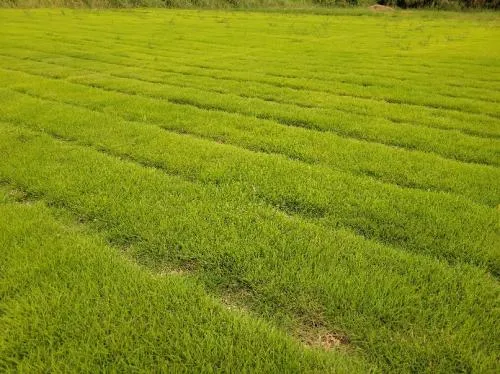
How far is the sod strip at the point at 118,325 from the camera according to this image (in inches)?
114

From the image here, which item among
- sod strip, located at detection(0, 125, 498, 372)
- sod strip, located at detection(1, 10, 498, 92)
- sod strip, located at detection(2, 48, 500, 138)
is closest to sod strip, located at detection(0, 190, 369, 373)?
sod strip, located at detection(0, 125, 498, 372)

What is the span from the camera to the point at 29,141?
23.4 ft

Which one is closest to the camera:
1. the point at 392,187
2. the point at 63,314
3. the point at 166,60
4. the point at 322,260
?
the point at 63,314

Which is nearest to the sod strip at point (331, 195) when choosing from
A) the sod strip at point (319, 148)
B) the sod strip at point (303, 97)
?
the sod strip at point (319, 148)

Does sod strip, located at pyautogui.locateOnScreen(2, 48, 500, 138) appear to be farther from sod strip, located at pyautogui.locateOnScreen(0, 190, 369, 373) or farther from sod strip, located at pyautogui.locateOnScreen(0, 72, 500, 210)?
sod strip, located at pyautogui.locateOnScreen(0, 190, 369, 373)

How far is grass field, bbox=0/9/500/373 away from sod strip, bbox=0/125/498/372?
0.02 metres

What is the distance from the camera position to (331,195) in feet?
17.5

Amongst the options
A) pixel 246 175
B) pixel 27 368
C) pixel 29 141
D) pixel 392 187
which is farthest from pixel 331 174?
pixel 29 141

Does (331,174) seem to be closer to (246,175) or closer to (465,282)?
(246,175)

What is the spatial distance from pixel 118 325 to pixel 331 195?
10.5 feet

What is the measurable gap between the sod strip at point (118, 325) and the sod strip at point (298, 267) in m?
0.32

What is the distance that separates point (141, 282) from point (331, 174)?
3.35 meters

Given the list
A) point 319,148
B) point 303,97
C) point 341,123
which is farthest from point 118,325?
point 303,97

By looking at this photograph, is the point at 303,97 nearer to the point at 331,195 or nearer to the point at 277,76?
the point at 277,76
